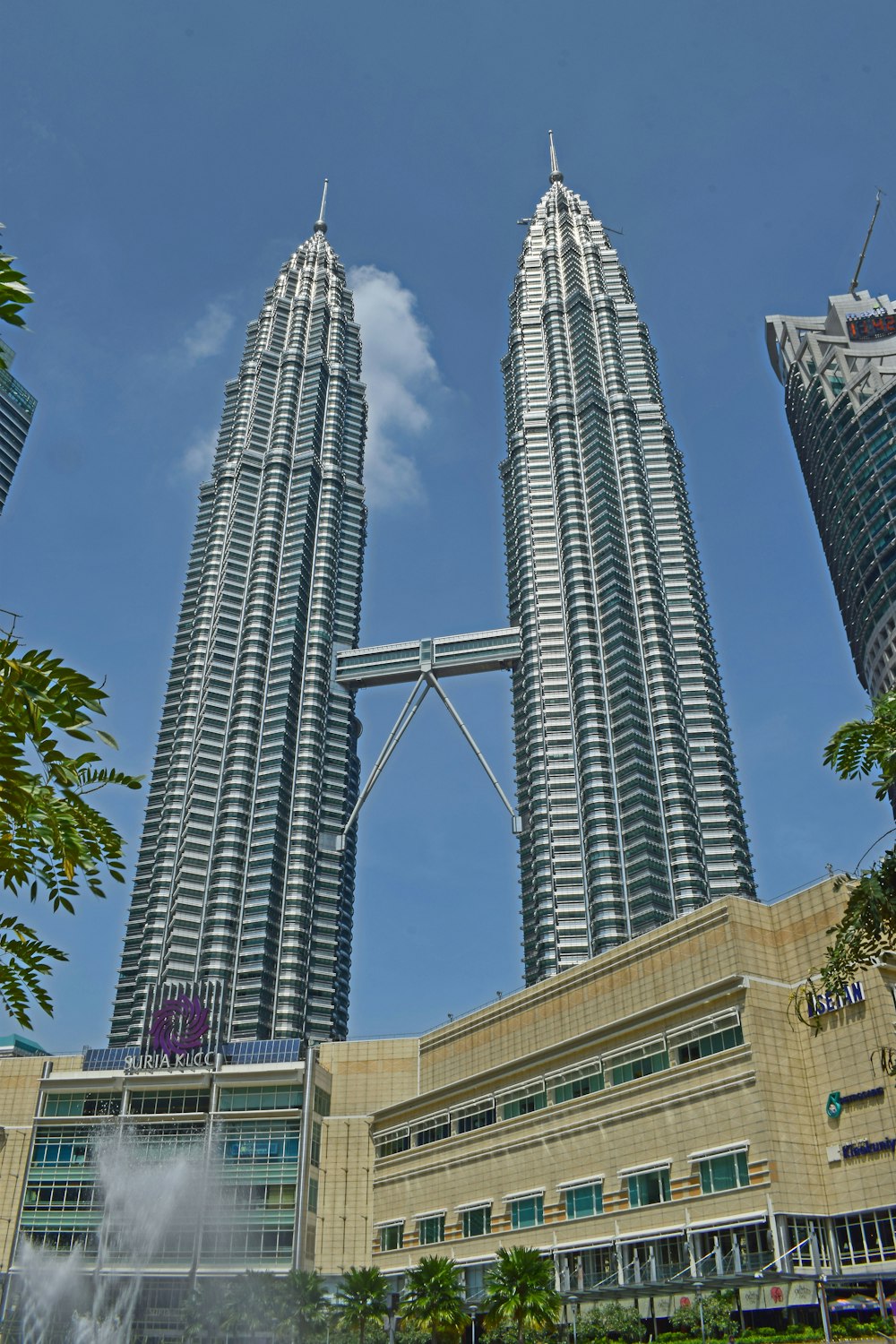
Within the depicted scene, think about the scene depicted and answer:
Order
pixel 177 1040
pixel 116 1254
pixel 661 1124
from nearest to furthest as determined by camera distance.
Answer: pixel 661 1124
pixel 116 1254
pixel 177 1040

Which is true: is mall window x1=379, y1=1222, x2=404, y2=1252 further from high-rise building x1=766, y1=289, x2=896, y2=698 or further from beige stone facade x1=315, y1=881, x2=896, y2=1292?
high-rise building x1=766, y1=289, x2=896, y2=698

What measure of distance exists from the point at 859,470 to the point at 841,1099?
131313 millimetres

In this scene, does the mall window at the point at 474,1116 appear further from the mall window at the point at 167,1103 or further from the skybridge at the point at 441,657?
the skybridge at the point at 441,657

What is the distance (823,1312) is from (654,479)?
15722 centimetres

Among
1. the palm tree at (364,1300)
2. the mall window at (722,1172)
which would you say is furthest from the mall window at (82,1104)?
the mall window at (722,1172)

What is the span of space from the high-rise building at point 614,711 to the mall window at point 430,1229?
6331cm

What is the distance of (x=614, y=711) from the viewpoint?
170 metres

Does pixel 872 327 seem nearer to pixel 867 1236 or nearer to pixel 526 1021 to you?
pixel 526 1021

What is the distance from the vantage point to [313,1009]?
551ft

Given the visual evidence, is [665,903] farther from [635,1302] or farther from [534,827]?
[635,1302]

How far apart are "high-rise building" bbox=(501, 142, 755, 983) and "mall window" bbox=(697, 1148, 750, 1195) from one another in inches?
3320

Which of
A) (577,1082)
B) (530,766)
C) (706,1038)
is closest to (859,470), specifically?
(530,766)

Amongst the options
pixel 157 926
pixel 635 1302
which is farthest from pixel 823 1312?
pixel 157 926

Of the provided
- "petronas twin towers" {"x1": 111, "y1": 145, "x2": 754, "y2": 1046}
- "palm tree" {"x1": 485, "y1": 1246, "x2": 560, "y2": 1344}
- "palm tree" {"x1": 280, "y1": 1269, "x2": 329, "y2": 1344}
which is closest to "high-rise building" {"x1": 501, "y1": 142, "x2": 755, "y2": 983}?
"petronas twin towers" {"x1": 111, "y1": 145, "x2": 754, "y2": 1046}
